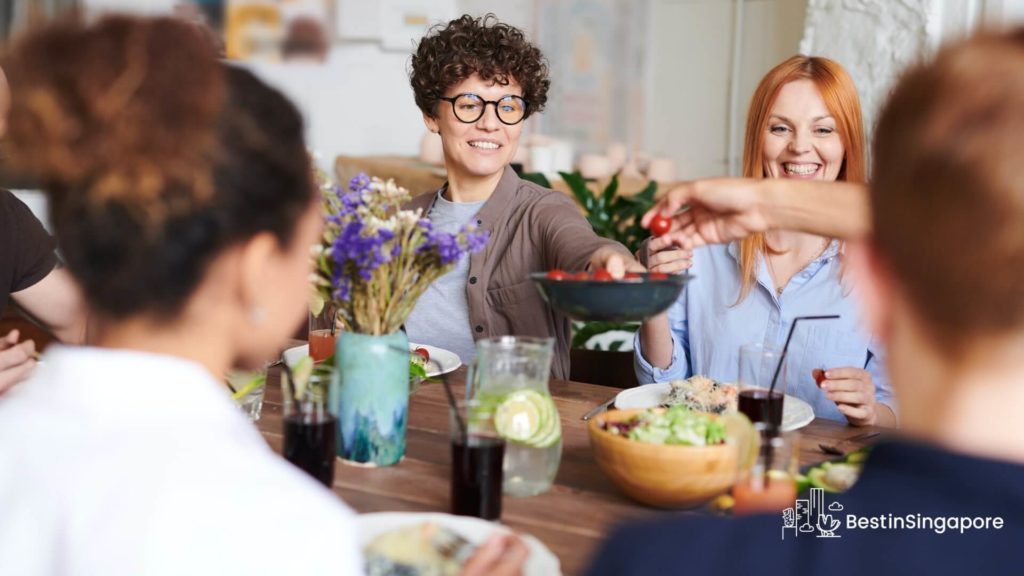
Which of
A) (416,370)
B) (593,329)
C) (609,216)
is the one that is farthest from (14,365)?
(609,216)

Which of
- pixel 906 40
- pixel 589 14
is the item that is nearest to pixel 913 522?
pixel 906 40

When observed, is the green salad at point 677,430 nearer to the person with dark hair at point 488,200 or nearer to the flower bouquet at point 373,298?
the flower bouquet at point 373,298

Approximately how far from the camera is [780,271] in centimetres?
234

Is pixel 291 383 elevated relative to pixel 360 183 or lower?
lower

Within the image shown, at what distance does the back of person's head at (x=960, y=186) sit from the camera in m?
0.64

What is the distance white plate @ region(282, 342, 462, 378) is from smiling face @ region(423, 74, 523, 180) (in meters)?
0.50

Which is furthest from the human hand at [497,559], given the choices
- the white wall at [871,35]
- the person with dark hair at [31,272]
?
the white wall at [871,35]

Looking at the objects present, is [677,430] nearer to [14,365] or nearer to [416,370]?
[416,370]

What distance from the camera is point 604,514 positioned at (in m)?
1.39

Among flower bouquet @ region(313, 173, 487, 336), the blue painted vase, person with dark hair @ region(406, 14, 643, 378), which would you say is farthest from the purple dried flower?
person with dark hair @ region(406, 14, 643, 378)

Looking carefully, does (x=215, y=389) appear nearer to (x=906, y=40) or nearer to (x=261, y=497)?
(x=261, y=497)

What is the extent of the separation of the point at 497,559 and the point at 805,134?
5.02ft

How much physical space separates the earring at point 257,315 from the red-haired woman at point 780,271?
1.29 m

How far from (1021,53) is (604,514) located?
2.87ft
